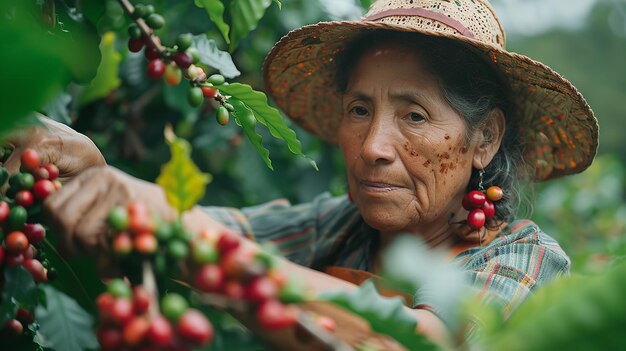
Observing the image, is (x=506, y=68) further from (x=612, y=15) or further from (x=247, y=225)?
(x=612, y=15)

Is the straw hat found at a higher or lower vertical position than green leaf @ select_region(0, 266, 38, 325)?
higher

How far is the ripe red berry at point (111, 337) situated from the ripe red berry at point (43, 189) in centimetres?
39

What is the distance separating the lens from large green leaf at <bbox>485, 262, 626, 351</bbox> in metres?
0.74

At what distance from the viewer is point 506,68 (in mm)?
1901

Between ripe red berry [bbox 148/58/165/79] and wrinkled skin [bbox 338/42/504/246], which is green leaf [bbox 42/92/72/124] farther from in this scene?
wrinkled skin [bbox 338/42/504/246]

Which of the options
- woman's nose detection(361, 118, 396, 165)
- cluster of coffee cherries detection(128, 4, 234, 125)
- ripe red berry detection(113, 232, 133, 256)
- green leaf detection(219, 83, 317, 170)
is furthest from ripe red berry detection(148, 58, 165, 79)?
woman's nose detection(361, 118, 396, 165)

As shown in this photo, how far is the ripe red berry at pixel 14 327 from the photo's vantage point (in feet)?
3.90

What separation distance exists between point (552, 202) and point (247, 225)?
144 inches

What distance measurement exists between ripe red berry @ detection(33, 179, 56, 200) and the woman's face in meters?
0.88

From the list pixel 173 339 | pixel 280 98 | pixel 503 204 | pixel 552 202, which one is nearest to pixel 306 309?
pixel 173 339

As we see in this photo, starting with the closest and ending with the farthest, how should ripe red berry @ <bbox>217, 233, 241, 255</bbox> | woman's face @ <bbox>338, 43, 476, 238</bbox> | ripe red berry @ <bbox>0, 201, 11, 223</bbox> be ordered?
ripe red berry @ <bbox>217, 233, 241, 255</bbox> < ripe red berry @ <bbox>0, 201, 11, 223</bbox> < woman's face @ <bbox>338, 43, 476, 238</bbox>

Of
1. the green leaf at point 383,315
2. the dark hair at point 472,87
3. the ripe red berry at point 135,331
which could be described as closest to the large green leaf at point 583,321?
the green leaf at point 383,315

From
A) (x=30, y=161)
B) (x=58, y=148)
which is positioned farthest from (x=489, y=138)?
(x=30, y=161)

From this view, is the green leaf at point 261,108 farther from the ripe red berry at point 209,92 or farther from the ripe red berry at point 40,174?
the ripe red berry at point 40,174
